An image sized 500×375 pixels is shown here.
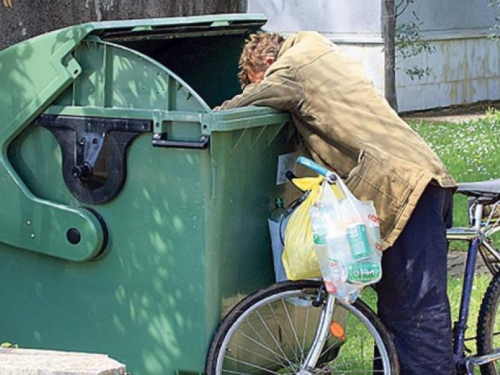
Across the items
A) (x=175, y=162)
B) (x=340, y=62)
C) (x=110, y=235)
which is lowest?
(x=110, y=235)

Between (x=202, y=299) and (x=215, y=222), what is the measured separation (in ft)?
0.97

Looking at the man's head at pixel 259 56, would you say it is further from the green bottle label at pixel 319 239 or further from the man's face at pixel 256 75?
the green bottle label at pixel 319 239

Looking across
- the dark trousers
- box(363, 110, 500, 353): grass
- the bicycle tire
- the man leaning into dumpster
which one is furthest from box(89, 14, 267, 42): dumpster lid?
box(363, 110, 500, 353): grass

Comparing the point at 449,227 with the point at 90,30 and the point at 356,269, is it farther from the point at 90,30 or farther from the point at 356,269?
the point at 90,30

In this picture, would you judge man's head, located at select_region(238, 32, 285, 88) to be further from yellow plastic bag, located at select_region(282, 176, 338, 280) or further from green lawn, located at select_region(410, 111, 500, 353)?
green lawn, located at select_region(410, 111, 500, 353)

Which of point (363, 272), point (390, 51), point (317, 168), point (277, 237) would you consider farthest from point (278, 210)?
point (390, 51)

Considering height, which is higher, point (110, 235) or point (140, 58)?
point (140, 58)

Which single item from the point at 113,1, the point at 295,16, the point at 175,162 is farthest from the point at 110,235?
the point at 295,16

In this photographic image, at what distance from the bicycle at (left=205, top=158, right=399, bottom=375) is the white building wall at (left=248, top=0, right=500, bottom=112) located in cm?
1125

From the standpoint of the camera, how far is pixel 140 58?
4633 millimetres

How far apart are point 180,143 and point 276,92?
44 centimetres

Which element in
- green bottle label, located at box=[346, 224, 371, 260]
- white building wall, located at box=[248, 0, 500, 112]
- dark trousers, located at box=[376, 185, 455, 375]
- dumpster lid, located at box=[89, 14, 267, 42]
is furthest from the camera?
white building wall, located at box=[248, 0, 500, 112]

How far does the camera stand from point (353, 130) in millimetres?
4723

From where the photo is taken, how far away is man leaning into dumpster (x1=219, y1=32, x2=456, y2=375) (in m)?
4.70
